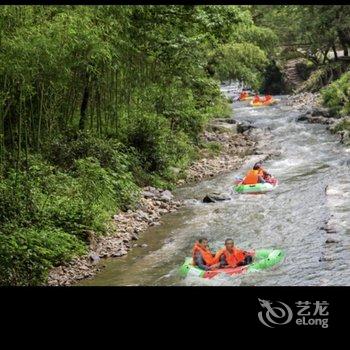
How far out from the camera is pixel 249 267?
640cm

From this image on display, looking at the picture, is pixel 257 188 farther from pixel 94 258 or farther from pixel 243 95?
pixel 243 95

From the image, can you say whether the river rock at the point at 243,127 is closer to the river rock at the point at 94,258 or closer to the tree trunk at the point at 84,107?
the tree trunk at the point at 84,107

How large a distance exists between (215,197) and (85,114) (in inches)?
112

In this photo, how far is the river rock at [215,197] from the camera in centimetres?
964

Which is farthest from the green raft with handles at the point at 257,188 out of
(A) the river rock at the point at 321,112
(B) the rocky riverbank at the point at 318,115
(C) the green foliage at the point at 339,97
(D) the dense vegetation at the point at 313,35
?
(D) the dense vegetation at the point at 313,35

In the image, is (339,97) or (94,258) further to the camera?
(339,97)

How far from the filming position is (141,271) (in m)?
6.75

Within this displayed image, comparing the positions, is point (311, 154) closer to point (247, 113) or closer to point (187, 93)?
point (187, 93)

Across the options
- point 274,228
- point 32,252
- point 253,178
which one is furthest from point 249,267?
point 253,178

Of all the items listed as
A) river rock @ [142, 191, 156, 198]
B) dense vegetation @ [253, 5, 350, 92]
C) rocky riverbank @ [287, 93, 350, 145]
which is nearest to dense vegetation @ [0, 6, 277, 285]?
river rock @ [142, 191, 156, 198]
